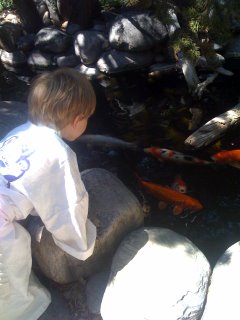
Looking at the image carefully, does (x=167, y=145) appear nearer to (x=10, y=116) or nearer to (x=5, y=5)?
(x=10, y=116)

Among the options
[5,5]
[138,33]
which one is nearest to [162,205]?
[138,33]

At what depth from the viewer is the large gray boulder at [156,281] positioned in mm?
2492

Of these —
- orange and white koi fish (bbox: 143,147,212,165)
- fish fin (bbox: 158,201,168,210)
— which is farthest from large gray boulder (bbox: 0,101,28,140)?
fish fin (bbox: 158,201,168,210)

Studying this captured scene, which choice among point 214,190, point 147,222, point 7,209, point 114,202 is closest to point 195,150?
point 214,190

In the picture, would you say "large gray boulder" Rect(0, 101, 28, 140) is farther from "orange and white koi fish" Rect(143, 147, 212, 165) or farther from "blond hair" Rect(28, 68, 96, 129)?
"blond hair" Rect(28, 68, 96, 129)

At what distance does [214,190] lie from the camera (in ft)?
13.8

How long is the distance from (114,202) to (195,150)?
6.80ft

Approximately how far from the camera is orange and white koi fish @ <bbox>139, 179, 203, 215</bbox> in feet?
12.8

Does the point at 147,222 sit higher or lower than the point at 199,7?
lower

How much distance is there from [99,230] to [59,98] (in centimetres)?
98

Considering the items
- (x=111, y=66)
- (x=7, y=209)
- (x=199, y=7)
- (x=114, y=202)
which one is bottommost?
(x=111, y=66)

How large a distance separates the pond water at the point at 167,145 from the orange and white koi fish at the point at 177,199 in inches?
2.7

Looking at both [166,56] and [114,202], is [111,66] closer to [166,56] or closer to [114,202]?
[166,56]

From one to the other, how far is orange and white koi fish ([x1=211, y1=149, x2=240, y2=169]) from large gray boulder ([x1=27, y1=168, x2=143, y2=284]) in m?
1.70
